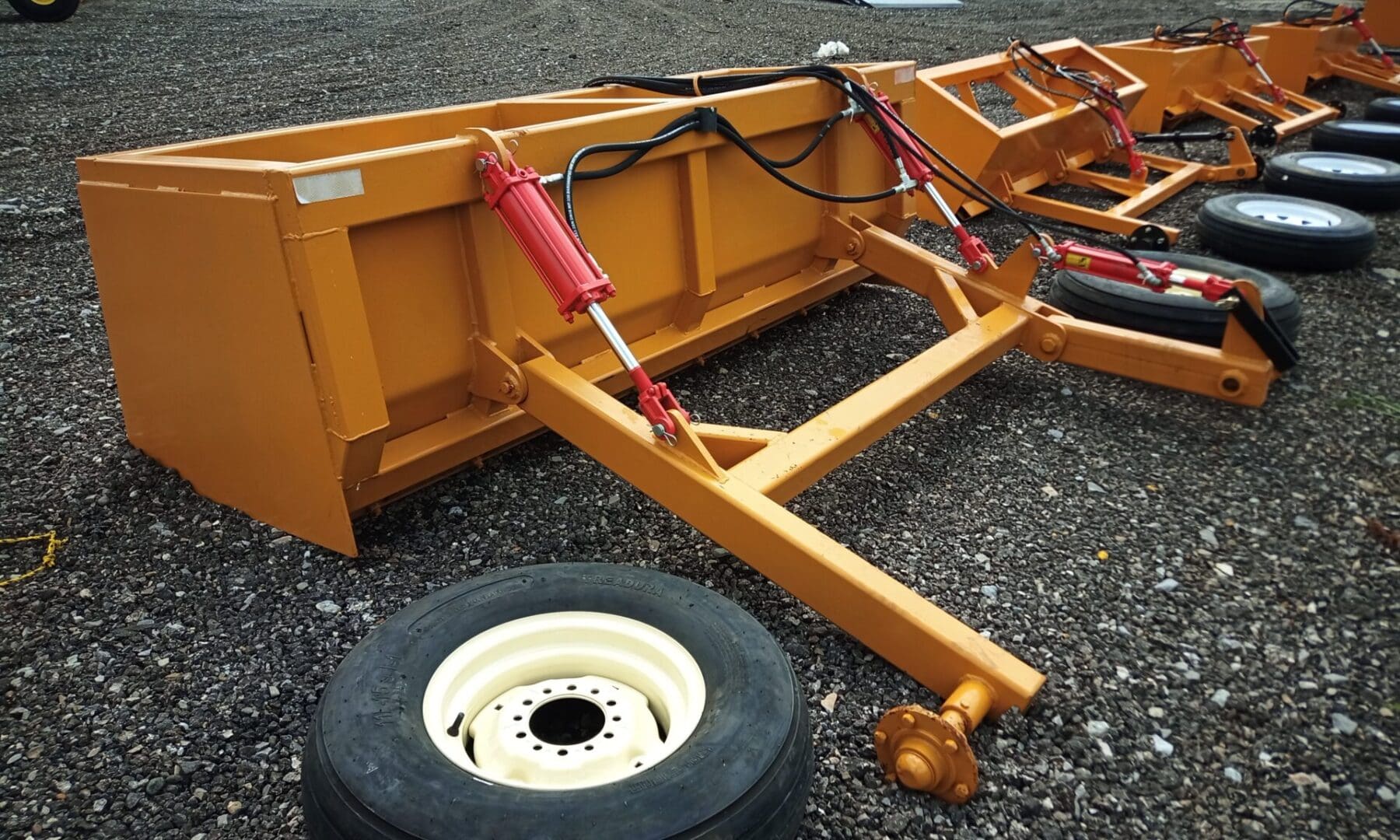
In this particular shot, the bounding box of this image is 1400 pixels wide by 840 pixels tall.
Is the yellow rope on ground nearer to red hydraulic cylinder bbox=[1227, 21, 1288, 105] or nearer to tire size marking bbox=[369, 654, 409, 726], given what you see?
tire size marking bbox=[369, 654, 409, 726]

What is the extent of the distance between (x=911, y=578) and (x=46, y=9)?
12675mm

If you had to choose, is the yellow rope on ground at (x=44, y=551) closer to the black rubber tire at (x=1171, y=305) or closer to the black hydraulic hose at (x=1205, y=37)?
the black rubber tire at (x=1171, y=305)

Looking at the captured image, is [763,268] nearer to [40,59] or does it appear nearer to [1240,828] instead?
[1240,828]

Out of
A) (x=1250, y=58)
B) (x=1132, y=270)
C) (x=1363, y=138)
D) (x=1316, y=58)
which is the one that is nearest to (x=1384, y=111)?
(x=1250, y=58)

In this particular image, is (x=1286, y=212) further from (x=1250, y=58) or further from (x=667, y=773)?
(x=667, y=773)

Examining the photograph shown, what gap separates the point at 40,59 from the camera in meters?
8.97

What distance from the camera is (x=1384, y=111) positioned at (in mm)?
7539

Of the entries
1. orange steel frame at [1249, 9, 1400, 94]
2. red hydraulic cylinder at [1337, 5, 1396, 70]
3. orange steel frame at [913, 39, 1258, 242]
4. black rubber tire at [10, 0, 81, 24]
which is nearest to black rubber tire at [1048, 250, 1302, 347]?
orange steel frame at [913, 39, 1258, 242]

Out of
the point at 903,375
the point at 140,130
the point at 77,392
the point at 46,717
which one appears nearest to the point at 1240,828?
the point at 903,375

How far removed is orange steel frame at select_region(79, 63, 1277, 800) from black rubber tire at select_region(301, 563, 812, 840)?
425 millimetres

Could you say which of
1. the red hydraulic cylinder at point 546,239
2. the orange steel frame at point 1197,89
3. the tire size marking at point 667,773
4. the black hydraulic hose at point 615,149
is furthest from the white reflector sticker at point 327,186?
the orange steel frame at point 1197,89

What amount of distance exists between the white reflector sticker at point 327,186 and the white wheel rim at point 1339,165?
18.8 ft

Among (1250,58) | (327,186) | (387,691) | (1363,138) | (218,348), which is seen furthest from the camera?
(1250,58)

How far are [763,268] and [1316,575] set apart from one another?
212 cm
